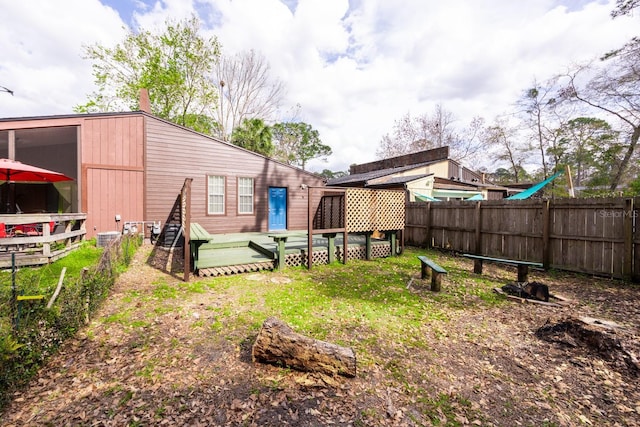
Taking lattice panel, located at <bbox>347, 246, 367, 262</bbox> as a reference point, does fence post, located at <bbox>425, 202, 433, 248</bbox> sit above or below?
above

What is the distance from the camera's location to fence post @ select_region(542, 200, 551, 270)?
693 centimetres

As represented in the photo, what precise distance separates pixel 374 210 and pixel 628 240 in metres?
5.61

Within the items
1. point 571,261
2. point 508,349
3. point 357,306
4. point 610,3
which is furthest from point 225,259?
point 610,3

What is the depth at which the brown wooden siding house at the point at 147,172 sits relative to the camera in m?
8.38

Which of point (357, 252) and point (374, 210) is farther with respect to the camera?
point (357, 252)

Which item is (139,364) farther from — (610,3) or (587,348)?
(610,3)

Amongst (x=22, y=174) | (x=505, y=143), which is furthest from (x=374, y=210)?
(x=505, y=143)

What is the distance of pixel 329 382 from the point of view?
2.53m

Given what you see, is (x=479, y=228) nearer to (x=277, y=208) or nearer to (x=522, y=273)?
(x=522, y=273)

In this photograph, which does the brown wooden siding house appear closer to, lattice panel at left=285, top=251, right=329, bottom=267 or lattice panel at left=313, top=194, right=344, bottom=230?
lattice panel at left=313, top=194, right=344, bottom=230

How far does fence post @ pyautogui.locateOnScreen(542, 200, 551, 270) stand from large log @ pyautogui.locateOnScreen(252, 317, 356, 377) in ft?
23.4

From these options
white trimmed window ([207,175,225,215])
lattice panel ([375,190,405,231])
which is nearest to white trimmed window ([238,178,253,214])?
white trimmed window ([207,175,225,215])

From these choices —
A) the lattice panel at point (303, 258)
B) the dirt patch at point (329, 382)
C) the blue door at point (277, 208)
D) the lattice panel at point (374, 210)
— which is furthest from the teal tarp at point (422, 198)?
the dirt patch at point (329, 382)

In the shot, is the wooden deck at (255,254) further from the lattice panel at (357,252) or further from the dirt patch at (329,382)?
the dirt patch at (329,382)
